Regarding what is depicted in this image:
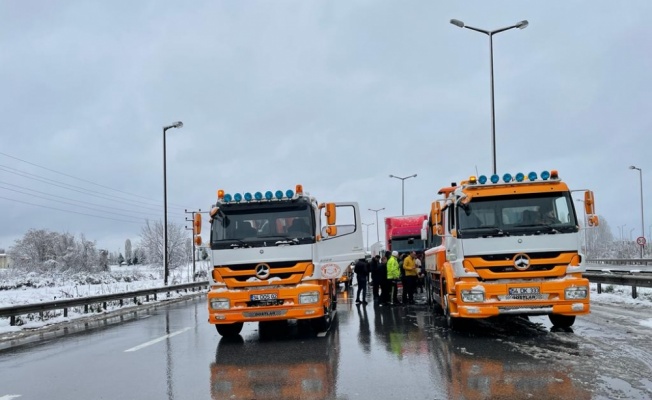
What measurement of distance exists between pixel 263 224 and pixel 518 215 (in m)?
4.73

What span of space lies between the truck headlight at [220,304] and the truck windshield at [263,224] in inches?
41.1

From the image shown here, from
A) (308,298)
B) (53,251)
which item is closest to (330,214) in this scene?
(308,298)

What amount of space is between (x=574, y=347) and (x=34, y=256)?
6694 cm

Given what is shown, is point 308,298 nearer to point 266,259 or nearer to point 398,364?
point 266,259

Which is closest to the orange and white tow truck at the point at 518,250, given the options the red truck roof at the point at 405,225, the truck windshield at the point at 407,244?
the truck windshield at the point at 407,244

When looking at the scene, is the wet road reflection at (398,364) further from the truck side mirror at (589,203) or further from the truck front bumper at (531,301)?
the truck side mirror at (589,203)

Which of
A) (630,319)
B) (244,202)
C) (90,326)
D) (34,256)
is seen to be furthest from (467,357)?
(34,256)

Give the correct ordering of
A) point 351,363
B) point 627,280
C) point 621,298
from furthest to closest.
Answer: point 621,298 < point 627,280 < point 351,363

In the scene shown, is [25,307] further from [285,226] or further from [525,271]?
[525,271]

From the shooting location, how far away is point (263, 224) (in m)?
11.2

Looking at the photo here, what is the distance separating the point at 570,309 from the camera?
10.0 meters

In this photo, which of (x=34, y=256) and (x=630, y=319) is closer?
(x=630, y=319)

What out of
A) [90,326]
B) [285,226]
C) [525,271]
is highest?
[285,226]

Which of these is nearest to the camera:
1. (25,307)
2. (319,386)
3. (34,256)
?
(319,386)
